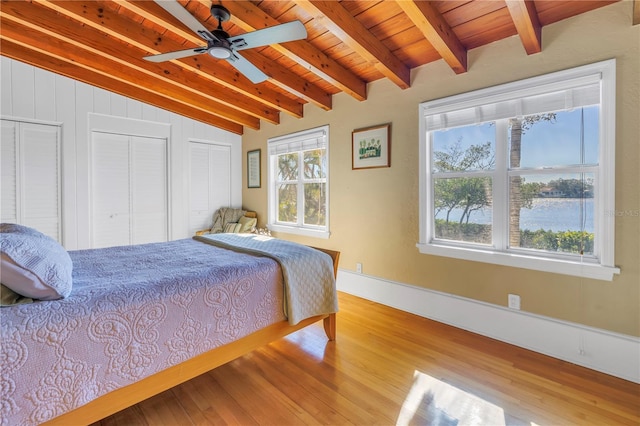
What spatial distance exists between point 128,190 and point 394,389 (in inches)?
163

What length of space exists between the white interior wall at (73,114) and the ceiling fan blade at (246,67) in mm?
2617

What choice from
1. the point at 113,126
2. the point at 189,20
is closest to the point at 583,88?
the point at 189,20

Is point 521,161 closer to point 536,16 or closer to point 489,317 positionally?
point 536,16

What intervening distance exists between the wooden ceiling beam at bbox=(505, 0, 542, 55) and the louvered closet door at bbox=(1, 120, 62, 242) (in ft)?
15.6

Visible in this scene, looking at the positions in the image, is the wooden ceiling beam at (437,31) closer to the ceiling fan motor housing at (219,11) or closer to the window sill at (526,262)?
the ceiling fan motor housing at (219,11)

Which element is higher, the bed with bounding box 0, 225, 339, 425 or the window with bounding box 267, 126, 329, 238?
the window with bounding box 267, 126, 329, 238

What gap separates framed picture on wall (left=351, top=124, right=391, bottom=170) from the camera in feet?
10.3

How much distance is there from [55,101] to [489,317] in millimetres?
5176

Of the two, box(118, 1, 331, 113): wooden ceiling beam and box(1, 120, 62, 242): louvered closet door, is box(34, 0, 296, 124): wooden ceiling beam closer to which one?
box(118, 1, 331, 113): wooden ceiling beam

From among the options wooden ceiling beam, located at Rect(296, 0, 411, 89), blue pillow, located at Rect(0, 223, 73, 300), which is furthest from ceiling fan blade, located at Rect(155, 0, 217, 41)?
blue pillow, located at Rect(0, 223, 73, 300)

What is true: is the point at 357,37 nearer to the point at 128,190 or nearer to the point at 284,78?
the point at 284,78

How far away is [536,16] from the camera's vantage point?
2.08 metres

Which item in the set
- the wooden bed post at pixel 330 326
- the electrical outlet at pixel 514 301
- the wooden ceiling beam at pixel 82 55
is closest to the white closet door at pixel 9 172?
the wooden ceiling beam at pixel 82 55

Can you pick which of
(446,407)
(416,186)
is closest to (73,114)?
(416,186)
